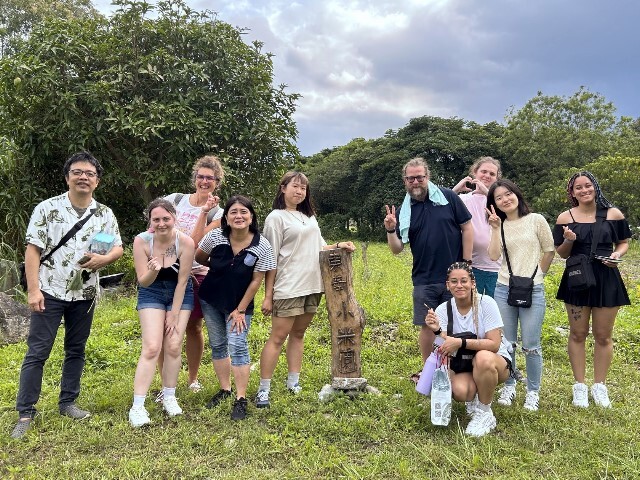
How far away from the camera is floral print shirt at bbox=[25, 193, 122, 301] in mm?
3742

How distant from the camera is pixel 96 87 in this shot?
27.1 ft

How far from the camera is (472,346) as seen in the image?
3.66m

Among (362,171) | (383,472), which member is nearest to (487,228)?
(383,472)

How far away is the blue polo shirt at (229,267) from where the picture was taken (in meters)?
3.98

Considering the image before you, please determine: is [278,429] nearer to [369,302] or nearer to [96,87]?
[369,302]

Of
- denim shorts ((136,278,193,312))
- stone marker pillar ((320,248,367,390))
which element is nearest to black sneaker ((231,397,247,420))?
stone marker pillar ((320,248,367,390))

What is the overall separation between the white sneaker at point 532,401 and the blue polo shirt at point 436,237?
1.17 m

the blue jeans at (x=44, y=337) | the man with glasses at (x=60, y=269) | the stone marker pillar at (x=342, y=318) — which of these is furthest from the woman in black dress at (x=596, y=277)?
the blue jeans at (x=44, y=337)

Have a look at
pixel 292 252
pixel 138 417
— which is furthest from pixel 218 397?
pixel 292 252

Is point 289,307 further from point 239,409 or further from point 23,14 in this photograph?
point 23,14

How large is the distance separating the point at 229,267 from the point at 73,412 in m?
1.72

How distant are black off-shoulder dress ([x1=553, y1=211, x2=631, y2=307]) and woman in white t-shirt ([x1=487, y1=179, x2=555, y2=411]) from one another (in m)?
0.27

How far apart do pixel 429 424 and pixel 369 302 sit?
4.42m

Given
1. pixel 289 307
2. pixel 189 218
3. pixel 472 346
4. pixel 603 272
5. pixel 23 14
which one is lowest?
pixel 472 346
